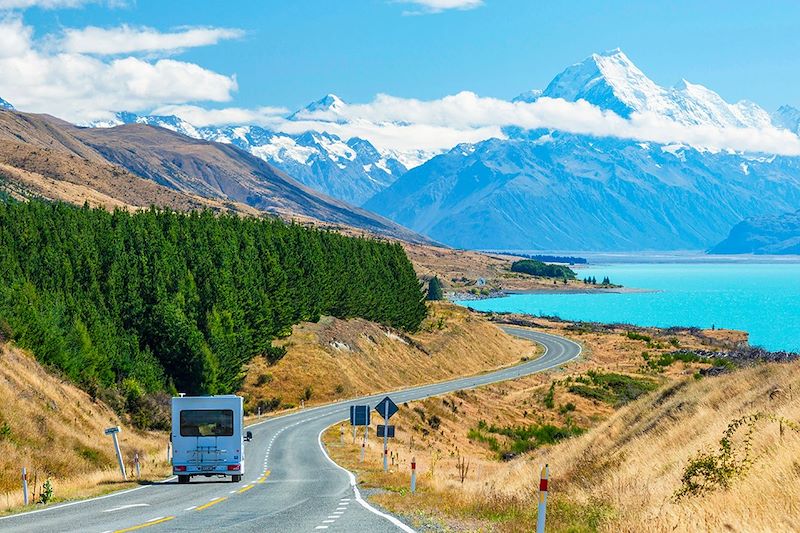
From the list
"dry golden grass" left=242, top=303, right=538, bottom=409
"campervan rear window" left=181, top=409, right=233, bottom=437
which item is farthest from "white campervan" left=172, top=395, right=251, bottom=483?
"dry golden grass" left=242, top=303, right=538, bottom=409

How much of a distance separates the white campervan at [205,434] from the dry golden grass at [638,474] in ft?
17.4

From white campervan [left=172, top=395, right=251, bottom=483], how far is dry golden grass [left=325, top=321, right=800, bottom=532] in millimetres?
5314

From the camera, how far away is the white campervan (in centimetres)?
3550

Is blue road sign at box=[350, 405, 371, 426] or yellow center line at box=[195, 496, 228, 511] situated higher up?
yellow center line at box=[195, 496, 228, 511]

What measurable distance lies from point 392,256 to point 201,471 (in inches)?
3821

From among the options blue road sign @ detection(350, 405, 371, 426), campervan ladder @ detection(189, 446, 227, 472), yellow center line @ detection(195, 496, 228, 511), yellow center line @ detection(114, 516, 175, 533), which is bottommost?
blue road sign @ detection(350, 405, 371, 426)

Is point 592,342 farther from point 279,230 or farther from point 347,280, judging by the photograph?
point 279,230

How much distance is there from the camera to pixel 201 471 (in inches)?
1405

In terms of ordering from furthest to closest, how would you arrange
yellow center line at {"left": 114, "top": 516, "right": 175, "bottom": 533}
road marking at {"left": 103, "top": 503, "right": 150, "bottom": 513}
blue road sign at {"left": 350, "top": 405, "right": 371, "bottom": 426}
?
blue road sign at {"left": 350, "top": 405, "right": 371, "bottom": 426}
road marking at {"left": 103, "top": 503, "right": 150, "bottom": 513}
yellow center line at {"left": 114, "top": 516, "right": 175, "bottom": 533}

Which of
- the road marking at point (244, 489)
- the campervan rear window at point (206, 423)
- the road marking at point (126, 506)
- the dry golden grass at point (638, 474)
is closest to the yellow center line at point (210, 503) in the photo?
the road marking at point (126, 506)

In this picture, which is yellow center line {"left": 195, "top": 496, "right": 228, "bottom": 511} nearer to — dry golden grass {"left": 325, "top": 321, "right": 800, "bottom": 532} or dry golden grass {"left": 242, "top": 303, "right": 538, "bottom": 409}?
dry golden grass {"left": 325, "top": 321, "right": 800, "bottom": 532}

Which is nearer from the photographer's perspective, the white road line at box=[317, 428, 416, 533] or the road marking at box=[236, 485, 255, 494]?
the white road line at box=[317, 428, 416, 533]

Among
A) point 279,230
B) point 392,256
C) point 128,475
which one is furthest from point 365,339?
point 128,475

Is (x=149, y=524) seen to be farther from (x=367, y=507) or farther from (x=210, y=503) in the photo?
(x=367, y=507)
